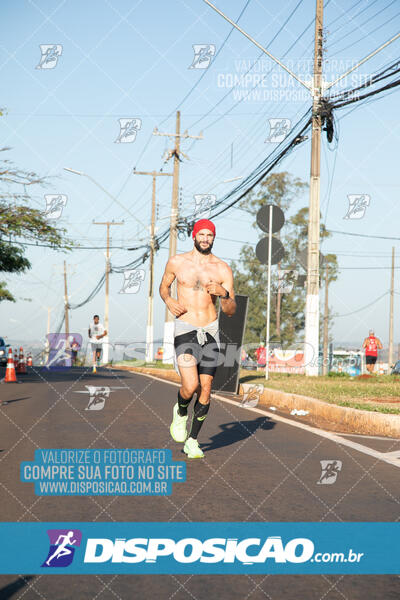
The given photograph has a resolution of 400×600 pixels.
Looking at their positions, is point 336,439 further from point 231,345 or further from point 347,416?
point 231,345

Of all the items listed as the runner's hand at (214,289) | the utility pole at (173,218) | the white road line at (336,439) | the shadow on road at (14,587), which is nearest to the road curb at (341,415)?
the white road line at (336,439)

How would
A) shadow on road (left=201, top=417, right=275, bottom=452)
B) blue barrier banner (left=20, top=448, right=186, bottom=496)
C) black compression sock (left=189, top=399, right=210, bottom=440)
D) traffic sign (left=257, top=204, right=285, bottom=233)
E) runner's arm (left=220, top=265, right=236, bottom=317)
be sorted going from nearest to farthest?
blue barrier banner (left=20, top=448, right=186, bottom=496)
runner's arm (left=220, top=265, right=236, bottom=317)
black compression sock (left=189, top=399, right=210, bottom=440)
shadow on road (left=201, top=417, right=275, bottom=452)
traffic sign (left=257, top=204, right=285, bottom=233)

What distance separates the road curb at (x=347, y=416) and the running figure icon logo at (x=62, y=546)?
18.9 feet

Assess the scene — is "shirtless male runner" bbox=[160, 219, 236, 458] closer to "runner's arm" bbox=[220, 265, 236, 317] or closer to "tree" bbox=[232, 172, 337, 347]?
"runner's arm" bbox=[220, 265, 236, 317]

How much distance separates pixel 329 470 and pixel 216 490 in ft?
4.43

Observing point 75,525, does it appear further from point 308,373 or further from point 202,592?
point 308,373

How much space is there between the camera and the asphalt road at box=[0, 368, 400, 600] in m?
3.56

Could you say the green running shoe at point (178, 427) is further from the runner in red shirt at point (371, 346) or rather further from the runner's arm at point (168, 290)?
the runner in red shirt at point (371, 346)

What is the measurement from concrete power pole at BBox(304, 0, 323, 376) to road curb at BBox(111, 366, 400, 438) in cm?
568

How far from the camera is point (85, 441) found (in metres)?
7.74

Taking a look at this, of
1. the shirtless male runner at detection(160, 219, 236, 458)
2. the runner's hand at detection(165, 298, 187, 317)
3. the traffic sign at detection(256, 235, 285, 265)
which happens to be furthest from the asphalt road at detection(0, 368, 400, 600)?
the traffic sign at detection(256, 235, 285, 265)

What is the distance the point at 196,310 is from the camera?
6.87 m

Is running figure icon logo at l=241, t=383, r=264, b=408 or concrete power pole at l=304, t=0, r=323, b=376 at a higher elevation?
concrete power pole at l=304, t=0, r=323, b=376

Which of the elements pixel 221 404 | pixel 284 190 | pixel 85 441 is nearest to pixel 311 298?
pixel 221 404
